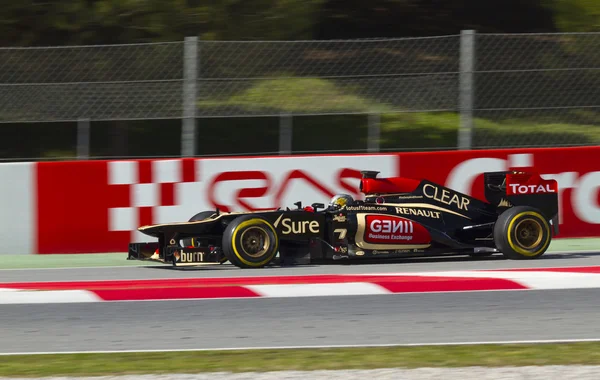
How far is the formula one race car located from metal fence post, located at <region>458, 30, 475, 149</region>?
1.61m

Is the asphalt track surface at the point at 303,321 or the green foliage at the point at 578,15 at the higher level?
the green foliage at the point at 578,15

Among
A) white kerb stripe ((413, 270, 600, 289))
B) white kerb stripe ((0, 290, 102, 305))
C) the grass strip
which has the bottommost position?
the grass strip

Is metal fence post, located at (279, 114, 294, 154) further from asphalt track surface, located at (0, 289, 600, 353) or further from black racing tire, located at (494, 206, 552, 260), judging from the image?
asphalt track surface, located at (0, 289, 600, 353)

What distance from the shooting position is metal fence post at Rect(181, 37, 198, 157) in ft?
38.3

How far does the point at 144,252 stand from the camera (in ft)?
32.3

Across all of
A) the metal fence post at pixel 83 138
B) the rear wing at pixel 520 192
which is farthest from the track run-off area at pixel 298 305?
the metal fence post at pixel 83 138

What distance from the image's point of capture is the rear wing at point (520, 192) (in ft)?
33.8

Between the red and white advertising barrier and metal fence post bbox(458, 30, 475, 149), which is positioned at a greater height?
metal fence post bbox(458, 30, 475, 149)

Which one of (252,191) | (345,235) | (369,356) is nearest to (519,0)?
(252,191)

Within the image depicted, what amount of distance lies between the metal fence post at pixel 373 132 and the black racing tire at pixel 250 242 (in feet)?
9.22

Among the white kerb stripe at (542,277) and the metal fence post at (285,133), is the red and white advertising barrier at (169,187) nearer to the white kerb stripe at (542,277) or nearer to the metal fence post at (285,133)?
the metal fence post at (285,133)

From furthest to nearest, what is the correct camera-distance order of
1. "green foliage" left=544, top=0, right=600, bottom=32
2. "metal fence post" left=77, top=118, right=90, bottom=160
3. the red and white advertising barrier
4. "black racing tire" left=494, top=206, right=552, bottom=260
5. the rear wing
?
1. "green foliage" left=544, top=0, right=600, bottom=32
2. "metal fence post" left=77, top=118, right=90, bottom=160
3. the red and white advertising barrier
4. the rear wing
5. "black racing tire" left=494, top=206, right=552, bottom=260

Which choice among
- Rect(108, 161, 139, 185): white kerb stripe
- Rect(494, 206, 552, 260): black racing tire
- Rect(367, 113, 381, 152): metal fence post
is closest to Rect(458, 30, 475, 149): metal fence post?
Rect(367, 113, 381, 152): metal fence post

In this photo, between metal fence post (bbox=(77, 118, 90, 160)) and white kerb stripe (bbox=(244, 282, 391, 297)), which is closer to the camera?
white kerb stripe (bbox=(244, 282, 391, 297))
